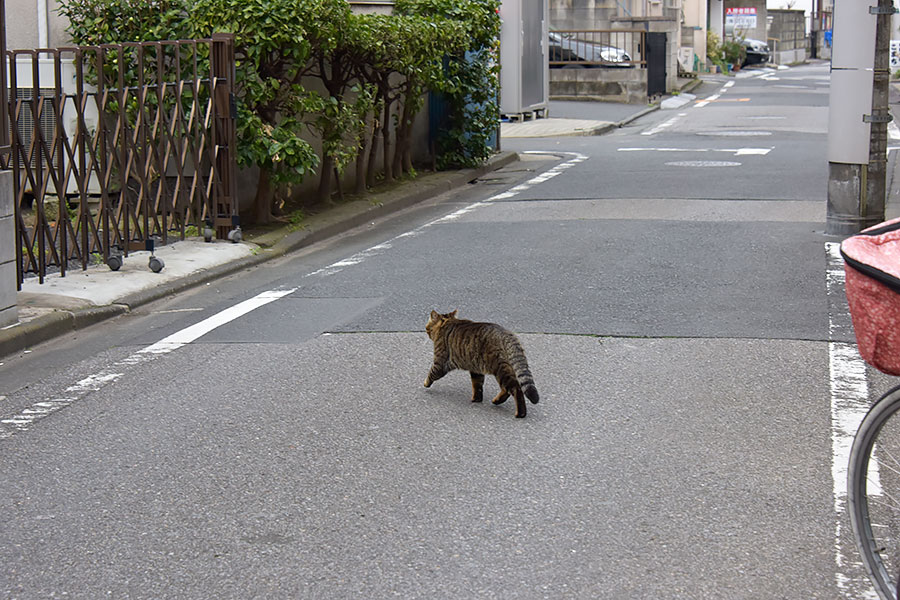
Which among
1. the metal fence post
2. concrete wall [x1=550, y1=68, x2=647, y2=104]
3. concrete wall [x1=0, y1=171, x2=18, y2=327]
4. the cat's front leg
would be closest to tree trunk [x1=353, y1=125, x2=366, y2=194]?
the metal fence post

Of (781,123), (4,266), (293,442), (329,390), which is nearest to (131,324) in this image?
(4,266)

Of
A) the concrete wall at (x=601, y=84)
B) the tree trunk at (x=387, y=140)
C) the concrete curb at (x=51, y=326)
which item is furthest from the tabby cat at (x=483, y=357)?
the concrete wall at (x=601, y=84)

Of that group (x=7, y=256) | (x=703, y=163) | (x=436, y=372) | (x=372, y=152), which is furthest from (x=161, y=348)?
(x=703, y=163)

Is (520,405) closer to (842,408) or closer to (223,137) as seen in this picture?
(842,408)

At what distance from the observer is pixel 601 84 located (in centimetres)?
3503

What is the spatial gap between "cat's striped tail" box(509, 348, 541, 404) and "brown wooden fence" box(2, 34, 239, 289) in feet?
14.5

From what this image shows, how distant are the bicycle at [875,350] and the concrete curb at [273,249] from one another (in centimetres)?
558

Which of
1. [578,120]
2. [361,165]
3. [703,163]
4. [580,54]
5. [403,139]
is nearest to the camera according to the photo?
[361,165]

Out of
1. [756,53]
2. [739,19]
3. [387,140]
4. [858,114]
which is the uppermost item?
[739,19]

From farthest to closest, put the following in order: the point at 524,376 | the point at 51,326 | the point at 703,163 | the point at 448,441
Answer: the point at 703,163 < the point at 51,326 < the point at 524,376 < the point at 448,441

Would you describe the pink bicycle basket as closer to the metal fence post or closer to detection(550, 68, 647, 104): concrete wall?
the metal fence post

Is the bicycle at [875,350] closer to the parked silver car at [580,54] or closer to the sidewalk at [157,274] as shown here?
the sidewalk at [157,274]

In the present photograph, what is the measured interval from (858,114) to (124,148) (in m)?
6.76

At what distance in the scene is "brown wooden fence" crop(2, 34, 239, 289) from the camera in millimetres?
9266
